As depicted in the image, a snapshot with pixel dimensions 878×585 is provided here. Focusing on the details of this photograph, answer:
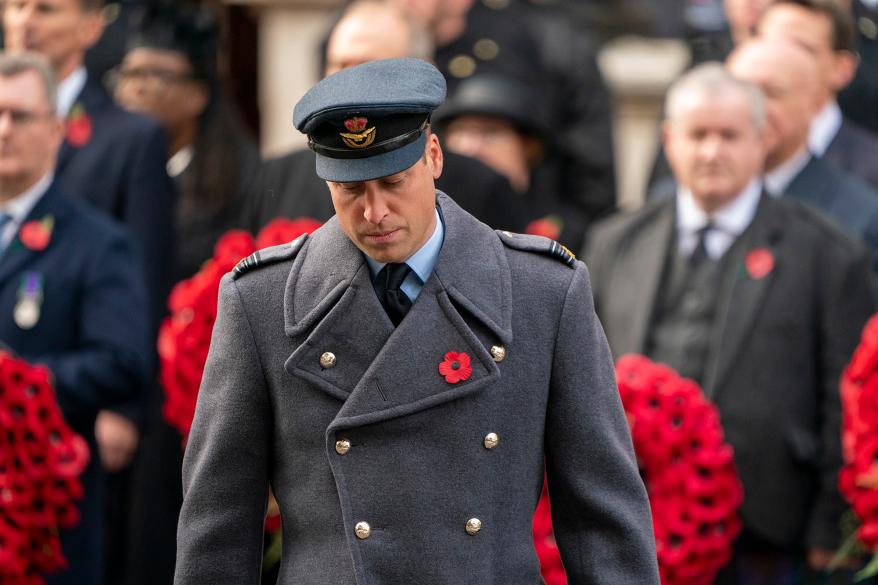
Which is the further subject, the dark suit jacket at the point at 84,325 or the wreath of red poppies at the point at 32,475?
the dark suit jacket at the point at 84,325

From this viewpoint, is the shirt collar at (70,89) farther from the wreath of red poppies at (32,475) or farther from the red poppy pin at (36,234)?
the wreath of red poppies at (32,475)

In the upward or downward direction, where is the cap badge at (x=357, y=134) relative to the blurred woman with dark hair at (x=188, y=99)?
upward

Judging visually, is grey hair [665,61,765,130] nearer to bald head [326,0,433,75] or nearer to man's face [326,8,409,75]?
bald head [326,0,433,75]

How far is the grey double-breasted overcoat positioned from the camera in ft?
11.6

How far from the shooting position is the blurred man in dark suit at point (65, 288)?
562 centimetres

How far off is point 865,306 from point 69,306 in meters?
2.55

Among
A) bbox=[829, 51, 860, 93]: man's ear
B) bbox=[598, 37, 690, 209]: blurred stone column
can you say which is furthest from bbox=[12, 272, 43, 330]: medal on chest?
bbox=[598, 37, 690, 209]: blurred stone column

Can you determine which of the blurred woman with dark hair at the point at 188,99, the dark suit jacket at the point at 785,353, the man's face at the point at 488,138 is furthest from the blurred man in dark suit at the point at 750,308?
the blurred woman with dark hair at the point at 188,99

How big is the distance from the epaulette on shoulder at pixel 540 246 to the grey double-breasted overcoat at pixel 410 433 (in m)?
0.03

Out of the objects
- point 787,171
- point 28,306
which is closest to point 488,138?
point 787,171

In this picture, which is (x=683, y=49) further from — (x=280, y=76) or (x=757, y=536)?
(x=757, y=536)

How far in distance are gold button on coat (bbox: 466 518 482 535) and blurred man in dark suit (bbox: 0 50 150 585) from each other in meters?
2.32

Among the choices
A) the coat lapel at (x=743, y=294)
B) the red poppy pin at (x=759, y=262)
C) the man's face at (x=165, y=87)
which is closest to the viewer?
the coat lapel at (x=743, y=294)

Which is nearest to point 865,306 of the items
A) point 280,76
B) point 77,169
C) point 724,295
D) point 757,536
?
point 724,295
